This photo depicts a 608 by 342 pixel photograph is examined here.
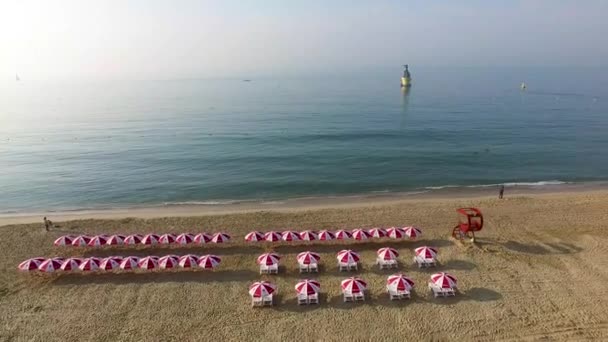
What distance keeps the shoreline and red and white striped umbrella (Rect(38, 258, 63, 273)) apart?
11.2 m

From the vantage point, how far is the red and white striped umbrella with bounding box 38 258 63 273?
20.7 metres

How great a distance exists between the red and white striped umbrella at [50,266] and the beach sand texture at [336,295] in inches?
28.5

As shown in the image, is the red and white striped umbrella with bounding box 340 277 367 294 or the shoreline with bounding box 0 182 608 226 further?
the shoreline with bounding box 0 182 608 226

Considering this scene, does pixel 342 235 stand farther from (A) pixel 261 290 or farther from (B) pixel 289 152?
(B) pixel 289 152

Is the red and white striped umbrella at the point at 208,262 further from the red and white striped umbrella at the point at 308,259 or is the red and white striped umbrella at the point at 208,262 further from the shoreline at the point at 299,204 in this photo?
the shoreline at the point at 299,204

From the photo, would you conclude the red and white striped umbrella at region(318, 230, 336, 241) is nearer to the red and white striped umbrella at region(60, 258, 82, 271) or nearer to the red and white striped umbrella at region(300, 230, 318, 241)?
the red and white striped umbrella at region(300, 230, 318, 241)

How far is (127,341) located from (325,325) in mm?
8278

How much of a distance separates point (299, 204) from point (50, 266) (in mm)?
19813

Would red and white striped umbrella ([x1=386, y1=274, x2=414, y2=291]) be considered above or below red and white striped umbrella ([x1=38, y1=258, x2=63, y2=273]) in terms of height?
below

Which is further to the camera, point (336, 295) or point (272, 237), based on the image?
point (272, 237)

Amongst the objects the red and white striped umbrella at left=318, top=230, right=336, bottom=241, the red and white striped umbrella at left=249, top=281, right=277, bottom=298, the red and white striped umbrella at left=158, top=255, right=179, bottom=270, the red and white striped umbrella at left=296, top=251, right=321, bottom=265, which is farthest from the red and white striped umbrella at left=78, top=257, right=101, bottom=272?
the red and white striped umbrella at left=318, top=230, right=336, bottom=241

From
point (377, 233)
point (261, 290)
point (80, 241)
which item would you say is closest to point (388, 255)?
point (377, 233)

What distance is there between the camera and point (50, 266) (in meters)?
20.8

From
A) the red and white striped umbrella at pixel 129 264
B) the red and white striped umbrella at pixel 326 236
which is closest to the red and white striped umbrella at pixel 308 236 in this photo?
the red and white striped umbrella at pixel 326 236
